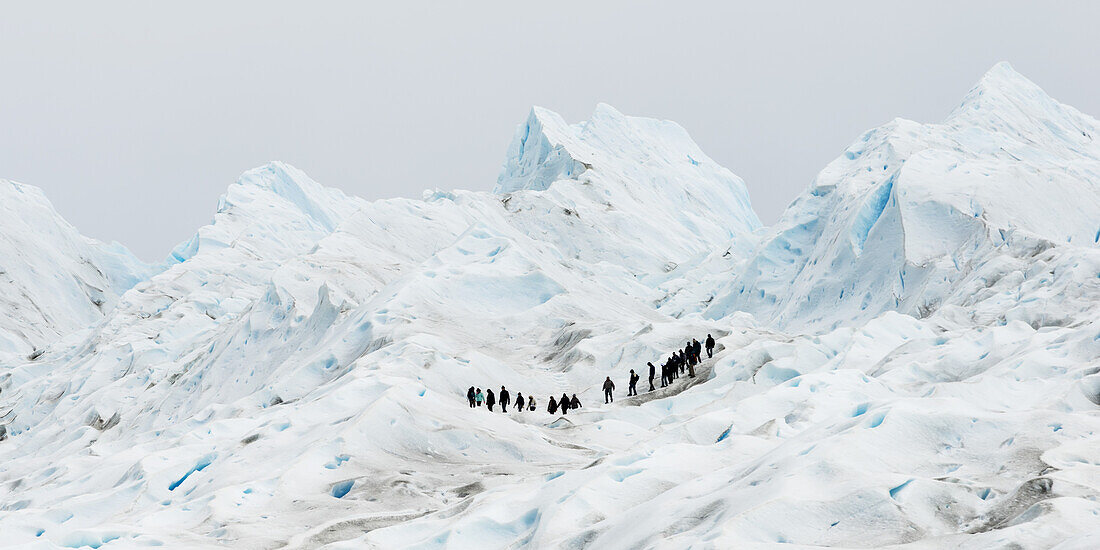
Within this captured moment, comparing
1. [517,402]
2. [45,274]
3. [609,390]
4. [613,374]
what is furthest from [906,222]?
[45,274]

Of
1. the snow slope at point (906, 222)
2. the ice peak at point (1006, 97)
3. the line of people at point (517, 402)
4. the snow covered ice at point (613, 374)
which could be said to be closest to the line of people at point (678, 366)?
the snow covered ice at point (613, 374)

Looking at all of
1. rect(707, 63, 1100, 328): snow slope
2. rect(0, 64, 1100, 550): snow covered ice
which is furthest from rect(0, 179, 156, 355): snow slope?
rect(707, 63, 1100, 328): snow slope

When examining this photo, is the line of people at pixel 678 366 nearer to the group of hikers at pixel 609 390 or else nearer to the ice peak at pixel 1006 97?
the group of hikers at pixel 609 390

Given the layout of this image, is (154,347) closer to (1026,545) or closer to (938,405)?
(938,405)

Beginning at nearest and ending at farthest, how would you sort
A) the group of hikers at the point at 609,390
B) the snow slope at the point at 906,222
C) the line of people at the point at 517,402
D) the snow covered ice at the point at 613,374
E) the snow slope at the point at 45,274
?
the snow covered ice at the point at 613,374 → the line of people at the point at 517,402 → the group of hikers at the point at 609,390 → the snow slope at the point at 906,222 → the snow slope at the point at 45,274

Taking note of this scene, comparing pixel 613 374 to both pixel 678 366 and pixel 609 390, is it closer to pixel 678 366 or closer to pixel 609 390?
pixel 678 366

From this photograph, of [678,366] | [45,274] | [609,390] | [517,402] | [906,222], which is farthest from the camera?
[45,274]

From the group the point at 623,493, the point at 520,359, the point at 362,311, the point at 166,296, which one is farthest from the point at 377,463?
the point at 166,296
